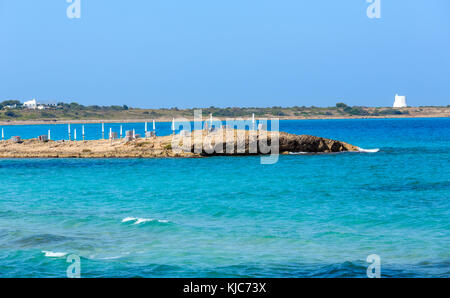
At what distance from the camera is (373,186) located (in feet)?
103

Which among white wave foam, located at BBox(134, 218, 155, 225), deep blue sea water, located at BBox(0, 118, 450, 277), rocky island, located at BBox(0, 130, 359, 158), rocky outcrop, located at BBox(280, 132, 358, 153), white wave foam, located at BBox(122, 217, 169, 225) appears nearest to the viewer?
deep blue sea water, located at BBox(0, 118, 450, 277)

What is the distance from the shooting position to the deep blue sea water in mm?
15078

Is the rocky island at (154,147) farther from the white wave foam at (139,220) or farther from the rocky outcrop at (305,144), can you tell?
the white wave foam at (139,220)

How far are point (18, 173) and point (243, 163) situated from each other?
603 inches

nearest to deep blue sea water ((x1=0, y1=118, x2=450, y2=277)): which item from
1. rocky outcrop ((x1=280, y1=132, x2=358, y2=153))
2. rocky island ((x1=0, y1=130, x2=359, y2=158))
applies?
rocky island ((x1=0, y1=130, x2=359, y2=158))

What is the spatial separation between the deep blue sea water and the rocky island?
31.1 feet

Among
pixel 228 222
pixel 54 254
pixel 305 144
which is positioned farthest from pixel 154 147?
pixel 54 254

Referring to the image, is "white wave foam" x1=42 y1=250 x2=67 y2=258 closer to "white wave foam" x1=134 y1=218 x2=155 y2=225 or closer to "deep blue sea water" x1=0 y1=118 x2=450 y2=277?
"deep blue sea water" x1=0 y1=118 x2=450 y2=277

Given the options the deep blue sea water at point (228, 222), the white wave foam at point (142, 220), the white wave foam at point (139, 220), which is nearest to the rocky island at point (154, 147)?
the deep blue sea water at point (228, 222)

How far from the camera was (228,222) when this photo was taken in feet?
68.8

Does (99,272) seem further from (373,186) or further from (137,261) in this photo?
(373,186)

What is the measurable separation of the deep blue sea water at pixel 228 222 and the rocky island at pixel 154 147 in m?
9.48

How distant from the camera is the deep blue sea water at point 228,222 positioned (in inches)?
594

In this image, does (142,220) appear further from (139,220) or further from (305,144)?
(305,144)
